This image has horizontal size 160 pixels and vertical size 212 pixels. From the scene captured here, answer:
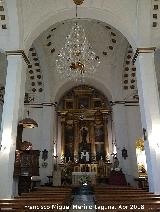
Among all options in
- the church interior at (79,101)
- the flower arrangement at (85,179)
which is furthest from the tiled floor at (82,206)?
the flower arrangement at (85,179)

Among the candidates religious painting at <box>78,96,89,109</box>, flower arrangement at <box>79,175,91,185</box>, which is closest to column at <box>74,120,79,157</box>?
religious painting at <box>78,96,89,109</box>

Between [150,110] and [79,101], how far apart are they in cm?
843

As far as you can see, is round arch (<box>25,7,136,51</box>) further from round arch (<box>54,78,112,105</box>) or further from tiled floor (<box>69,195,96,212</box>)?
tiled floor (<box>69,195,96,212</box>)

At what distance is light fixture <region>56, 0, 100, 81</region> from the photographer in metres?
9.16

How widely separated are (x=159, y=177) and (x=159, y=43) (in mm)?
4530

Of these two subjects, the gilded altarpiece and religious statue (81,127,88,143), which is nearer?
the gilded altarpiece

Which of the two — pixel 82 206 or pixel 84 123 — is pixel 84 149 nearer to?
pixel 84 123

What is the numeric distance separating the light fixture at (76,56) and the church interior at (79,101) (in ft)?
0.16

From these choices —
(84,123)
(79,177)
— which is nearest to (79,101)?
(84,123)

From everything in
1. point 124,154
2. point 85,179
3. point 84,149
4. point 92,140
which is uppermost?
point 92,140

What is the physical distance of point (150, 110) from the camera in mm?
7766

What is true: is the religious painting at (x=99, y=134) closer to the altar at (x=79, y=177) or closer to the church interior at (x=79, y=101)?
the church interior at (x=79, y=101)

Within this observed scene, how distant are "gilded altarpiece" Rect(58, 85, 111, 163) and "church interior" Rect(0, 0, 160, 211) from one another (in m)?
0.06

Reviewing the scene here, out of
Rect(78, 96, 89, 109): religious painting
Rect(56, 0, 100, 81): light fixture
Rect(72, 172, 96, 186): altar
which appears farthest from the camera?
Rect(78, 96, 89, 109): religious painting
